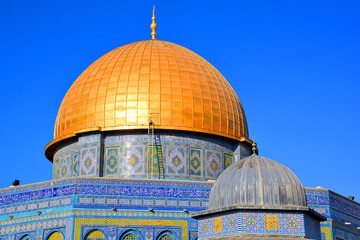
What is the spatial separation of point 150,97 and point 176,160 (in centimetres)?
270

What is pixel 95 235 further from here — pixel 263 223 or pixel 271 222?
pixel 271 222

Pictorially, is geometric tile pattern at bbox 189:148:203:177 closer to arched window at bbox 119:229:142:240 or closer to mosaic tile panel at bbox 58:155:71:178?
arched window at bbox 119:229:142:240

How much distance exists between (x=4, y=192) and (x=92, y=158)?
141 inches

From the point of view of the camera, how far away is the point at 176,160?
2498 cm

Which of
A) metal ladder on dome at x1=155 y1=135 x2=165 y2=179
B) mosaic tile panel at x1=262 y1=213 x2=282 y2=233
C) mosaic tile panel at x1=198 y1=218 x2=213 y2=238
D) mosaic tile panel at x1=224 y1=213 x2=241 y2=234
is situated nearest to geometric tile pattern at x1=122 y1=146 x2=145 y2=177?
metal ladder on dome at x1=155 y1=135 x2=165 y2=179

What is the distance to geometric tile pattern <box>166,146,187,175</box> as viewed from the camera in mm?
24781

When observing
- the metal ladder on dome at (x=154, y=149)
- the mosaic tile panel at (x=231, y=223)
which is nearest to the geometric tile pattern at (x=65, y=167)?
the metal ladder on dome at (x=154, y=149)

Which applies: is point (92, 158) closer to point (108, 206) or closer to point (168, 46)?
point (108, 206)

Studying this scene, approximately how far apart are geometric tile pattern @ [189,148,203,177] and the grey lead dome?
7651 millimetres

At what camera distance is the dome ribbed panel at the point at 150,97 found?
2552cm

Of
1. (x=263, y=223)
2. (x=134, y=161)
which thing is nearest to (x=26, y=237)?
(x=134, y=161)

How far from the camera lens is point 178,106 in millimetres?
25688

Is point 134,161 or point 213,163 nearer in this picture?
point 134,161

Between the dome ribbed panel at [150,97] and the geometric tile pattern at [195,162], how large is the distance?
869 millimetres
